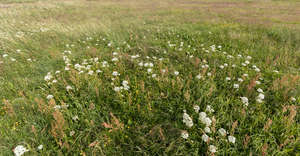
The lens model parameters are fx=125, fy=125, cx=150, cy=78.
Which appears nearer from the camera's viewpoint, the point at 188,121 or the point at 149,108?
the point at 188,121

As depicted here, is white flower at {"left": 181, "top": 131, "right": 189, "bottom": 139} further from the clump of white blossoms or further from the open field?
the clump of white blossoms

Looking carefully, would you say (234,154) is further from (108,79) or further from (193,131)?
(108,79)

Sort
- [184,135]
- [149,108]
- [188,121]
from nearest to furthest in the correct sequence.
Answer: [184,135] → [188,121] → [149,108]

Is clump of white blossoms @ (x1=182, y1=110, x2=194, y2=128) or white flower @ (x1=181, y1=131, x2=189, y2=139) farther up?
clump of white blossoms @ (x1=182, y1=110, x2=194, y2=128)

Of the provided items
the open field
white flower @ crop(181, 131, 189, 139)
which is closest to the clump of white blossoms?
the open field

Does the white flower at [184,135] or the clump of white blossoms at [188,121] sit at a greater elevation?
the clump of white blossoms at [188,121]

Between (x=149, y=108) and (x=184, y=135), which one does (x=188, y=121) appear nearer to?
(x=184, y=135)

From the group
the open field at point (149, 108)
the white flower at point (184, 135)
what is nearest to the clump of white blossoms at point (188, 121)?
the open field at point (149, 108)

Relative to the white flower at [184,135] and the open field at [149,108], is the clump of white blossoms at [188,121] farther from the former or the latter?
the white flower at [184,135]

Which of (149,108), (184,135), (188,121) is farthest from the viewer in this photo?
(149,108)

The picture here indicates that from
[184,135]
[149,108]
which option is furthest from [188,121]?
[149,108]

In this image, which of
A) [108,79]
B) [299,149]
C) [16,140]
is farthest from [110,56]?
[299,149]

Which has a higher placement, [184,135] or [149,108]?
[149,108]

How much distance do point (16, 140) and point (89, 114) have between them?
1.08 meters
